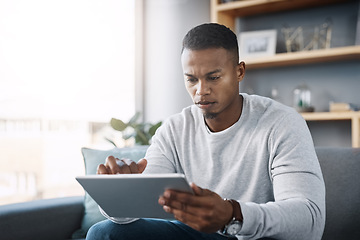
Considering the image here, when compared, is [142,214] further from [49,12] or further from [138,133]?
[49,12]

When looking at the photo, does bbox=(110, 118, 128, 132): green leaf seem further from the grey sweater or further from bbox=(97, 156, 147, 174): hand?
bbox=(97, 156, 147, 174): hand

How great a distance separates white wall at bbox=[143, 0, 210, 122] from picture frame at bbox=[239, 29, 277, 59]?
1.33 feet

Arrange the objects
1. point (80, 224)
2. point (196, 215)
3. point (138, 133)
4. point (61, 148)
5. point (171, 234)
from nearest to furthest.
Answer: point (196, 215) < point (171, 234) < point (80, 224) < point (138, 133) < point (61, 148)

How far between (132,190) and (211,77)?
17.7 inches

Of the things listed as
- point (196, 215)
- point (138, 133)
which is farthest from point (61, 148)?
point (196, 215)

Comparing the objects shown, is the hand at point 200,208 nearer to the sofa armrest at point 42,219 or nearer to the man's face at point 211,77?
the man's face at point 211,77

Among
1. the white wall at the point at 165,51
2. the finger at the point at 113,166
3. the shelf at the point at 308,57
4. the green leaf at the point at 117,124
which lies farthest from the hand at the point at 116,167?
the white wall at the point at 165,51

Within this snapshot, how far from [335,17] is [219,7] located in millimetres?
790

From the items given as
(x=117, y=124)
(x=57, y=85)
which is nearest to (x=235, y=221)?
(x=117, y=124)

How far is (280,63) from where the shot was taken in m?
3.01

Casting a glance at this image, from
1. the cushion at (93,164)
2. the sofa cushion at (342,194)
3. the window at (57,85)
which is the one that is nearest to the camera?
the sofa cushion at (342,194)

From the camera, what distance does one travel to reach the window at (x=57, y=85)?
2756 mm

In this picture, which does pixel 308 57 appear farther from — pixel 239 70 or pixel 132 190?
pixel 132 190

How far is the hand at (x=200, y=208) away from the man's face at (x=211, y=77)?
42 cm
